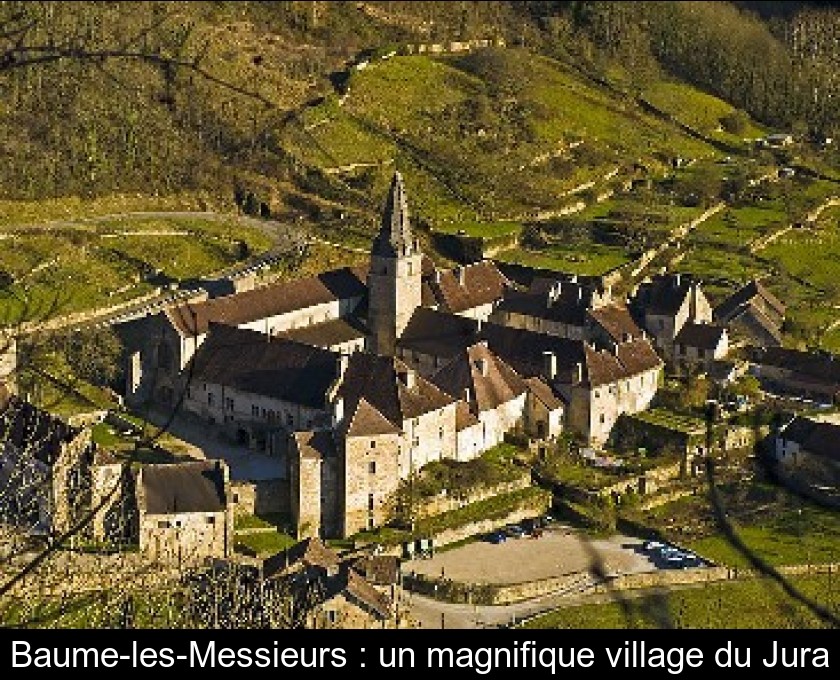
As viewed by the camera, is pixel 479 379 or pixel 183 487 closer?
pixel 183 487

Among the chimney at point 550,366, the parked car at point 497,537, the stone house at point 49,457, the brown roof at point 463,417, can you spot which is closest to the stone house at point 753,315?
the chimney at point 550,366

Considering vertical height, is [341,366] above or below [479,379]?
above

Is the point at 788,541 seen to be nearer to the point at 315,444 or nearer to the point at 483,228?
the point at 315,444

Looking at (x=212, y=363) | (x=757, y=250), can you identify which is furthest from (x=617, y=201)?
(x=212, y=363)

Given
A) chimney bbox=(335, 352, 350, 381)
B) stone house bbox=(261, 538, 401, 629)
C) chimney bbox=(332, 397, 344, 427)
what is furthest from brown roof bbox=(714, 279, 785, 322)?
stone house bbox=(261, 538, 401, 629)

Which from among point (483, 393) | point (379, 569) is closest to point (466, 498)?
point (483, 393)

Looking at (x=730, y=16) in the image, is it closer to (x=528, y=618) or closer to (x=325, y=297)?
(x=325, y=297)
